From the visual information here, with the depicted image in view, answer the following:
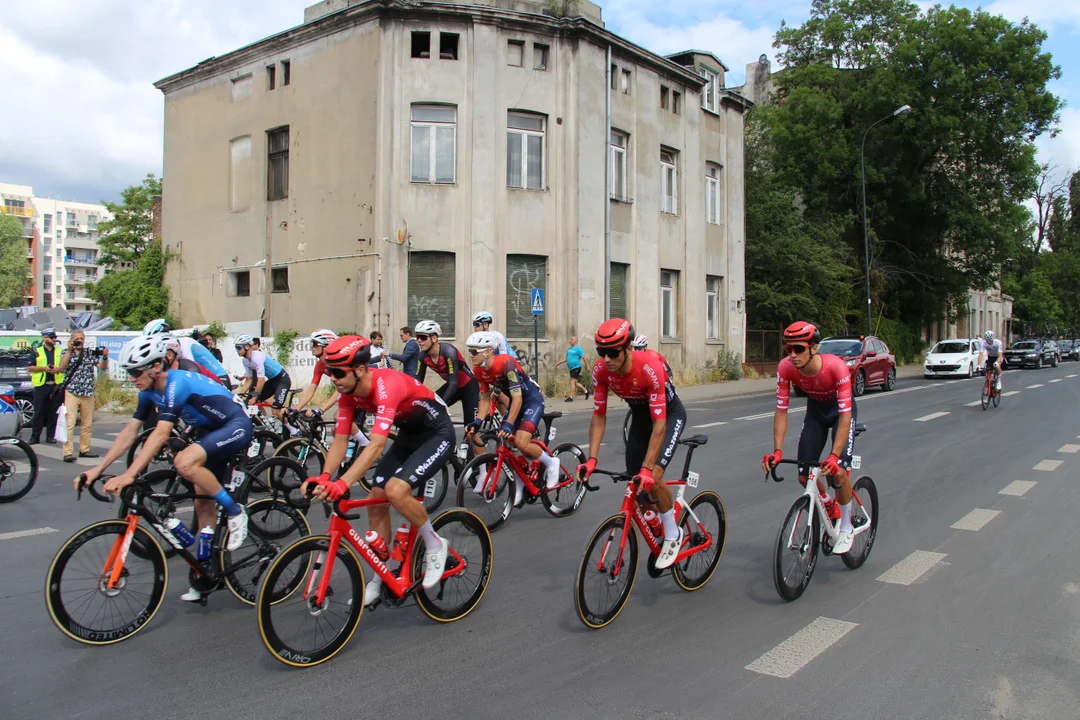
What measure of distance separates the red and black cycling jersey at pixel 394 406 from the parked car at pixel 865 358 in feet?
68.9

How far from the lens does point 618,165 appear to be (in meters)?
25.8

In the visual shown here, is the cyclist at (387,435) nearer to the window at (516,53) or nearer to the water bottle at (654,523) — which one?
the water bottle at (654,523)

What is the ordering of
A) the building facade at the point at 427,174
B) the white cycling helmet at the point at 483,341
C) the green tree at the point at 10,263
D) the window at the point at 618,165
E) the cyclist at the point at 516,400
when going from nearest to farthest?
the cyclist at the point at 516,400, the white cycling helmet at the point at 483,341, the building facade at the point at 427,174, the window at the point at 618,165, the green tree at the point at 10,263

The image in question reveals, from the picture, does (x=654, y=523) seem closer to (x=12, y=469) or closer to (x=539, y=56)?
(x=12, y=469)

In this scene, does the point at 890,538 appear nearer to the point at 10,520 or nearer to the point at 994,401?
the point at 10,520

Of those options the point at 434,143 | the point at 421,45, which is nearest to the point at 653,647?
the point at 434,143

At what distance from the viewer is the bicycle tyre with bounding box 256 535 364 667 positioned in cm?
409

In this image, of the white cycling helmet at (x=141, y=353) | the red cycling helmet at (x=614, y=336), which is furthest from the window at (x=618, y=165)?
the white cycling helmet at (x=141, y=353)

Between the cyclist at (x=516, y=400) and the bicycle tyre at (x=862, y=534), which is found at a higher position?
Answer: the cyclist at (x=516, y=400)

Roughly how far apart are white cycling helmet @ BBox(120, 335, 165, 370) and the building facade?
1656 centimetres

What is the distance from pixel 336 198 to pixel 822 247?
21649 millimetres

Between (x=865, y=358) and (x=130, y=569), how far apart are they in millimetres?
23234

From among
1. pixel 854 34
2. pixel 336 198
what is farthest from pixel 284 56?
pixel 854 34

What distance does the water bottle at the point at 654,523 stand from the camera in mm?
5168
